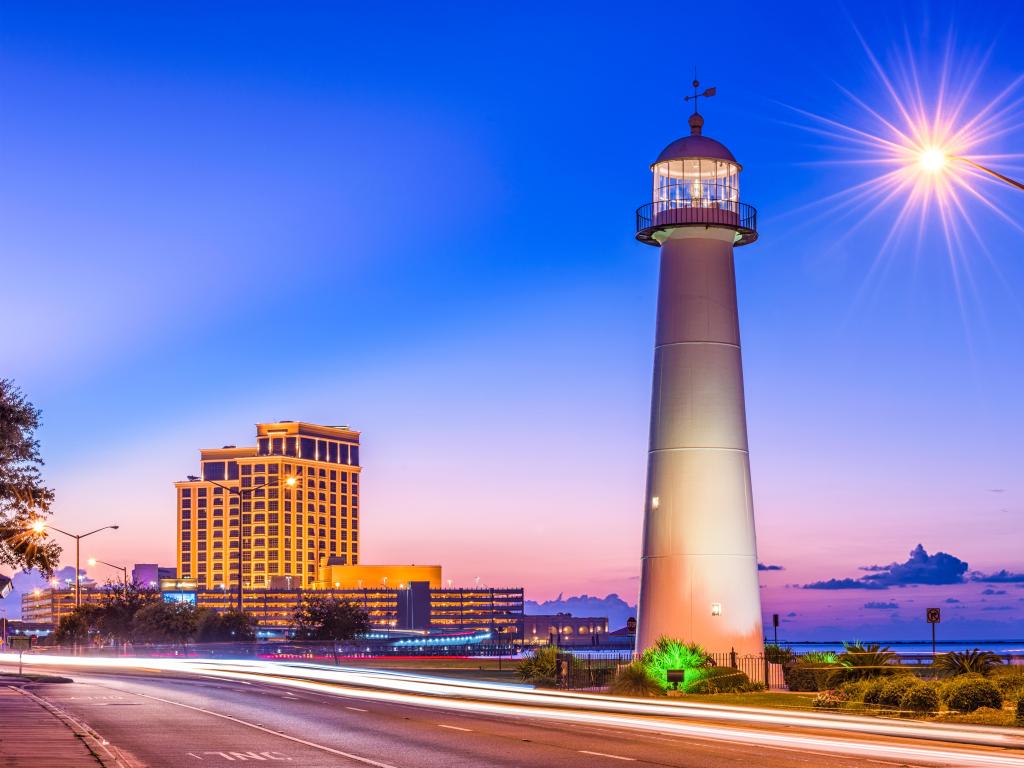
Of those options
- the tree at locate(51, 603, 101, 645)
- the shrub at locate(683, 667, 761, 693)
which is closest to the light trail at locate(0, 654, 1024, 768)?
the shrub at locate(683, 667, 761, 693)

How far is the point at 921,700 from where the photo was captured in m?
33.8

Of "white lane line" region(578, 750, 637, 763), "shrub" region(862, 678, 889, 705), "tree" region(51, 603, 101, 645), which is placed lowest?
"tree" region(51, 603, 101, 645)

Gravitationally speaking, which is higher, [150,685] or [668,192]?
[668,192]

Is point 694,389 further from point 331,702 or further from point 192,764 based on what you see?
point 192,764

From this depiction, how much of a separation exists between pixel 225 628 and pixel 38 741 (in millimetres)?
76901

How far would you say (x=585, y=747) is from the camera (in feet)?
82.4

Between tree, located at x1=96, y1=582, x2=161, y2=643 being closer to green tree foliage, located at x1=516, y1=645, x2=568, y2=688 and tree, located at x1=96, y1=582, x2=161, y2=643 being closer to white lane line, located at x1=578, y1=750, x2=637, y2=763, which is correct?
green tree foliage, located at x1=516, y1=645, x2=568, y2=688

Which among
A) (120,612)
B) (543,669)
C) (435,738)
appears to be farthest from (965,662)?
(120,612)

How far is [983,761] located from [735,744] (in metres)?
5.24

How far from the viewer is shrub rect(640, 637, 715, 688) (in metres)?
42.9

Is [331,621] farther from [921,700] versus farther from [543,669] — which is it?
[921,700]

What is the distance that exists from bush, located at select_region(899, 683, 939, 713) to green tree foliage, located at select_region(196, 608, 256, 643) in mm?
64776

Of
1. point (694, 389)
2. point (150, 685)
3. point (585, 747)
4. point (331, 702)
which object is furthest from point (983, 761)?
point (150, 685)

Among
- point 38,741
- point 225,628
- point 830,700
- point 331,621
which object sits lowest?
point 225,628
